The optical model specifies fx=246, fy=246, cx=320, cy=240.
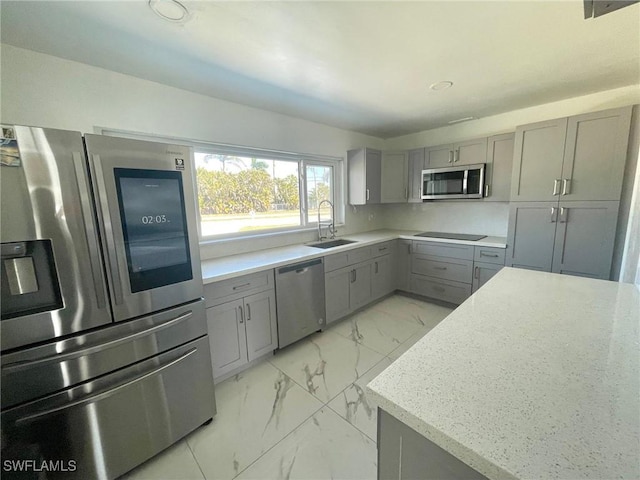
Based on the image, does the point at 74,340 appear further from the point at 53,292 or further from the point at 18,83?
the point at 18,83

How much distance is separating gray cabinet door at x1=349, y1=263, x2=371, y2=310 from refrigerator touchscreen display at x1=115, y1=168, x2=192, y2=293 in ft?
6.46

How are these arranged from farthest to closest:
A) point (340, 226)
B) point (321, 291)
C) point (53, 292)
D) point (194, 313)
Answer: point (340, 226) → point (321, 291) → point (194, 313) → point (53, 292)

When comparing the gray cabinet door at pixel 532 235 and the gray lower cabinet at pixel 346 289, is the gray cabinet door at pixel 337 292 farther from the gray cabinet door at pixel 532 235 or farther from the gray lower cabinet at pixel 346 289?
the gray cabinet door at pixel 532 235

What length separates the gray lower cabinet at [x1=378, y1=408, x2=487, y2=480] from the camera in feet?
1.89

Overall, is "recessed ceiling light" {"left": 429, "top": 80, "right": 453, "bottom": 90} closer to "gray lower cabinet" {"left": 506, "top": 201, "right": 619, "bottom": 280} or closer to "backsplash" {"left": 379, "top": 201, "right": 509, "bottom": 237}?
"gray lower cabinet" {"left": 506, "top": 201, "right": 619, "bottom": 280}

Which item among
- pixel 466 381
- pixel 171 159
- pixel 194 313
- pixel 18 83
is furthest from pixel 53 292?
pixel 466 381

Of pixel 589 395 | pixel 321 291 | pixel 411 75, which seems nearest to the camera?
pixel 589 395

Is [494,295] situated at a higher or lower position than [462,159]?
lower

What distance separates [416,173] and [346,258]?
178 centimetres

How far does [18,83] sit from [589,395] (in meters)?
3.07

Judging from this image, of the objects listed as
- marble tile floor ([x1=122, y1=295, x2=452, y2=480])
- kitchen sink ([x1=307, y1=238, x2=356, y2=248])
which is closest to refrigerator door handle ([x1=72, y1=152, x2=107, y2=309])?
marble tile floor ([x1=122, y1=295, x2=452, y2=480])

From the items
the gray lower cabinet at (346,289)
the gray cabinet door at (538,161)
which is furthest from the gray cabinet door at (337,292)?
the gray cabinet door at (538,161)

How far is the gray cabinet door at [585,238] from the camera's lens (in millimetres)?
2242

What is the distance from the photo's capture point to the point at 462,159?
3207 mm
